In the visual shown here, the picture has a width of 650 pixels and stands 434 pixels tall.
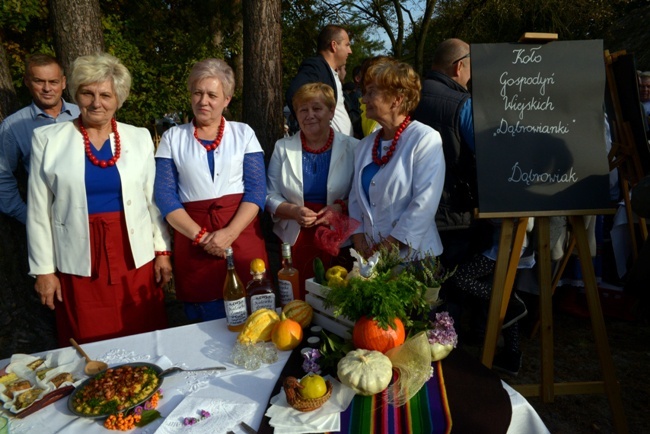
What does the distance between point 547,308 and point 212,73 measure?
2355mm

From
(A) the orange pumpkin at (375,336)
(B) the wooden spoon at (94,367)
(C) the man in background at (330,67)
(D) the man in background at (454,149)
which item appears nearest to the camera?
(A) the orange pumpkin at (375,336)

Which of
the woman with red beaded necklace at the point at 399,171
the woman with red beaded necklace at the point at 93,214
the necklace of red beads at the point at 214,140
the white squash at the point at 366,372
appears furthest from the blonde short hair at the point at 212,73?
the white squash at the point at 366,372

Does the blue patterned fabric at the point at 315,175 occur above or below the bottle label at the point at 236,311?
above

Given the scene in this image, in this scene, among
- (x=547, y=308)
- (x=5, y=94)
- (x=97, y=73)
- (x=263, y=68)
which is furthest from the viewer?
(x=263, y=68)

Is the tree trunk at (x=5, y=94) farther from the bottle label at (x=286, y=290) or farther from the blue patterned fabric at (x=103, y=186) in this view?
the bottle label at (x=286, y=290)

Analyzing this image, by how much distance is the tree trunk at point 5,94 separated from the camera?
331 centimetres

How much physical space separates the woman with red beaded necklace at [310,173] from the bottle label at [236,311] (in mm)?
820

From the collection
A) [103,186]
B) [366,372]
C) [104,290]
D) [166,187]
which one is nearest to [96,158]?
[103,186]

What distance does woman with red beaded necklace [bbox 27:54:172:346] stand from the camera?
7.35ft

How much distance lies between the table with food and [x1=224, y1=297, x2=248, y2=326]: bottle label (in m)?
0.13

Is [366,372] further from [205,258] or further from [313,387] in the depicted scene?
[205,258]

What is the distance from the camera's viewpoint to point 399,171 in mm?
2443

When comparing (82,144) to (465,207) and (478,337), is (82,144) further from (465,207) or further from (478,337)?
(478,337)

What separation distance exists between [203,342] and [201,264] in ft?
2.53
